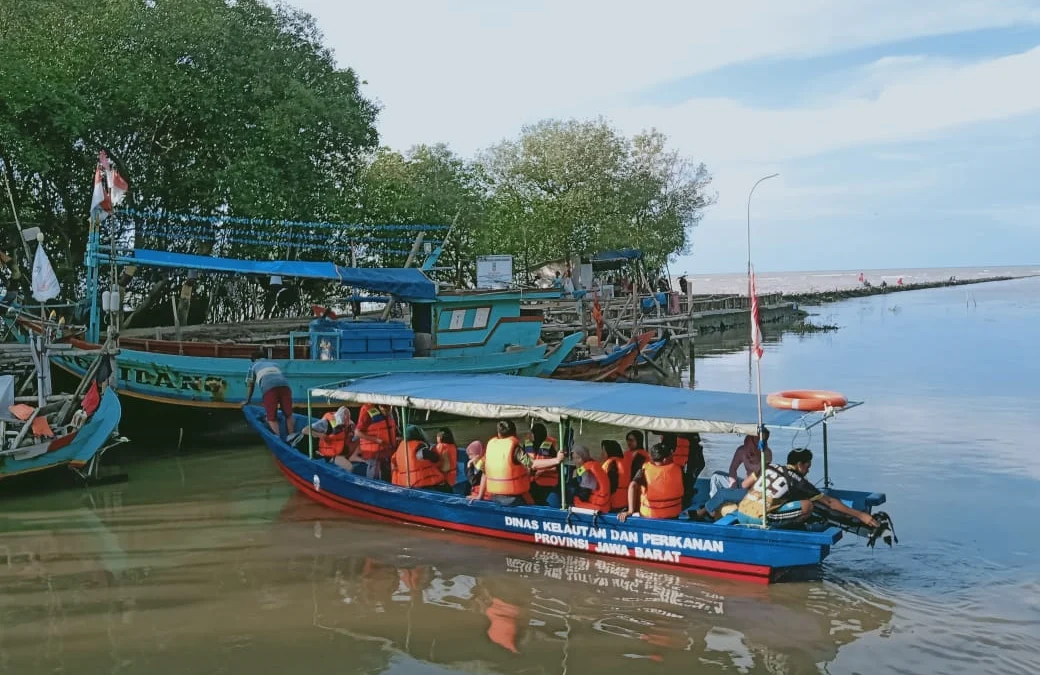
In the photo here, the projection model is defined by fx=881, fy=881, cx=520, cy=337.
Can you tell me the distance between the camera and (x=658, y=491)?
1025cm

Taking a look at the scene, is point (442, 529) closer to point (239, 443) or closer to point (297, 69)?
point (239, 443)

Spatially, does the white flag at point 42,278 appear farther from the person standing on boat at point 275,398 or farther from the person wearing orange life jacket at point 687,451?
the person wearing orange life jacket at point 687,451

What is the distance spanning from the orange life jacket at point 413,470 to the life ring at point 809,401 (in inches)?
191

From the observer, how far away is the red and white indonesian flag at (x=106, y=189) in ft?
53.7

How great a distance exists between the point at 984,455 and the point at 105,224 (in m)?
21.3

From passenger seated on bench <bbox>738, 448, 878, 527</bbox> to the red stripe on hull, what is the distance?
60 cm

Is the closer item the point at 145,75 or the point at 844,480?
the point at 844,480

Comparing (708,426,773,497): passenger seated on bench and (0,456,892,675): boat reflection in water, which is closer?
(0,456,892,675): boat reflection in water

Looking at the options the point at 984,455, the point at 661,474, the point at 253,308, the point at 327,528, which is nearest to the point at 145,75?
the point at 253,308

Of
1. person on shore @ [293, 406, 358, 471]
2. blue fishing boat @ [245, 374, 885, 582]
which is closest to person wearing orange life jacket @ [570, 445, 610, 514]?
blue fishing boat @ [245, 374, 885, 582]

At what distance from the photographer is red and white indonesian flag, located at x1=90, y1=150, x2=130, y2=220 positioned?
1638 cm

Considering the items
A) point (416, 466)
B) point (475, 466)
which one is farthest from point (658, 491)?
point (416, 466)

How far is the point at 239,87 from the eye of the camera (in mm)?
23922

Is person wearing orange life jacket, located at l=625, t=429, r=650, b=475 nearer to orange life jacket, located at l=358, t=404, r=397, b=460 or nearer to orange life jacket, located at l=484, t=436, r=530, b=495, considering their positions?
orange life jacket, located at l=484, t=436, r=530, b=495
